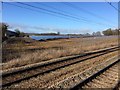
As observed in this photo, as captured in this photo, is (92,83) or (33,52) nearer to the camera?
(92,83)

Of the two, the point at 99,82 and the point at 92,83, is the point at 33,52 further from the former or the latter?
the point at 92,83

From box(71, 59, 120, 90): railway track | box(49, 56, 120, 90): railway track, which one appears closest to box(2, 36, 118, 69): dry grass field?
box(49, 56, 120, 90): railway track

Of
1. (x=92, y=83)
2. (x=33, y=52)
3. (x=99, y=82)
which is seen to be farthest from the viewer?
(x=33, y=52)

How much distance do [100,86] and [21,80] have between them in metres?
3.93

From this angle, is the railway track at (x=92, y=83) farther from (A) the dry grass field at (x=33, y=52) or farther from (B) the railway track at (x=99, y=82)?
(A) the dry grass field at (x=33, y=52)

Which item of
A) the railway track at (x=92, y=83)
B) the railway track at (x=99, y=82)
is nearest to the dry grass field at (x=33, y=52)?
the railway track at (x=92, y=83)

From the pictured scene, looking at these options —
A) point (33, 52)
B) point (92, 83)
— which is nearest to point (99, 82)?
point (92, 83)

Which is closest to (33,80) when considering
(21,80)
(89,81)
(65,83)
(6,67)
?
(21,80)

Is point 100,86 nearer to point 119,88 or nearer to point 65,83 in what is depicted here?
point 119,88

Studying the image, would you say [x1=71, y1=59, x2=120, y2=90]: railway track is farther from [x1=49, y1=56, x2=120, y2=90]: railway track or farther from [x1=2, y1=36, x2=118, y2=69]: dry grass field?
[x1=2, y1=36, x2=118, y2=69]: dry grass field

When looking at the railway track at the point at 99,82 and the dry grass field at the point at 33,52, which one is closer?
the railway track at the point at 99,82

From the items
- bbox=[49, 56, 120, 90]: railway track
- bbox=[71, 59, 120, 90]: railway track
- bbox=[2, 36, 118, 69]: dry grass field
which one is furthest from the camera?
bbox=[2, 36, 118, 69]: dry grass field

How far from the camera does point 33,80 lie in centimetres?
1138

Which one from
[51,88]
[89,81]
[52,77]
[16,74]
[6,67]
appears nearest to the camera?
[51,88]
